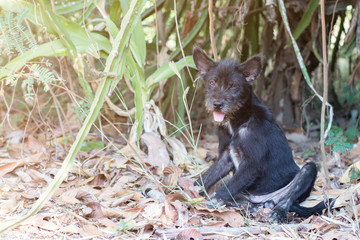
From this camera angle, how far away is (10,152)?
12.6ft

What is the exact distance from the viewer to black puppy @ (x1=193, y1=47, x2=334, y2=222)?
3.16m

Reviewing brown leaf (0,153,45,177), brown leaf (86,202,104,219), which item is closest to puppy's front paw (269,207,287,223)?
brown leaf (86,202,104,219)

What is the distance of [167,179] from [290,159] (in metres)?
0.92

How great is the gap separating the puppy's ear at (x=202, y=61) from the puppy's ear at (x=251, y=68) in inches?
9.4

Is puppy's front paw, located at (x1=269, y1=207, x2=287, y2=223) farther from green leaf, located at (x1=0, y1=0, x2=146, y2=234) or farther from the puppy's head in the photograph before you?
green leaf, located at (x1=0, y1=0, x2=146, y2=234)

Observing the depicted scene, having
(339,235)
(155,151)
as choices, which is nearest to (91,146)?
(155,151)

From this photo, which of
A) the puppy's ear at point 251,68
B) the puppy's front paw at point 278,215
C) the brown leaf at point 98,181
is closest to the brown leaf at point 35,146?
the brown leaf at point 98,181

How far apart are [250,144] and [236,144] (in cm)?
12

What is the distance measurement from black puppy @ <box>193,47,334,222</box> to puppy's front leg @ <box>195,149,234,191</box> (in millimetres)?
77

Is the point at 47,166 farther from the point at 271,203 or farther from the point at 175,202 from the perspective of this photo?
the point at 271,203

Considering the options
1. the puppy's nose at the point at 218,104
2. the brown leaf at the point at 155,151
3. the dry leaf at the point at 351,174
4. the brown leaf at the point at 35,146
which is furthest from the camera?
the brown leaf at the point at 35,146

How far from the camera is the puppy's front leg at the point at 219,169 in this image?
343cm

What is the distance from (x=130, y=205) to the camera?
9.61 ft

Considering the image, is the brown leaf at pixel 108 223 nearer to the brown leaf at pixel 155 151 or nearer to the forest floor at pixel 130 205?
the forest floor at pixel 130 205
